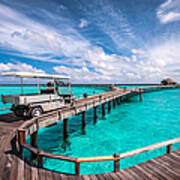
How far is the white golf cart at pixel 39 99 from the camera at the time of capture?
8570 millimetres

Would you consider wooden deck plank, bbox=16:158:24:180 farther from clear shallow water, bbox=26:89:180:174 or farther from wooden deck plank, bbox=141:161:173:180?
clear shallow water, bbox=26:89:180:174

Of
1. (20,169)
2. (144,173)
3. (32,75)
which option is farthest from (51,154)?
(32,75)

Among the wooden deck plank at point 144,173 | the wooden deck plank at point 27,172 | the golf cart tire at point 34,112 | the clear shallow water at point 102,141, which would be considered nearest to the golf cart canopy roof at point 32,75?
the golf cart tire at point 34,112

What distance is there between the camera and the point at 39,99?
954 cm

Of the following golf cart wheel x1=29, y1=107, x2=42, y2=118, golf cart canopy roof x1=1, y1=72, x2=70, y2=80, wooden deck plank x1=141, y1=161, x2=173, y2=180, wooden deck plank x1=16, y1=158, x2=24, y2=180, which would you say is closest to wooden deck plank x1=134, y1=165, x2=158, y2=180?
wooden deck plank x1=141, y1=161, x2=173, y2=180

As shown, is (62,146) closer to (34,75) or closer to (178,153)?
(34,75)

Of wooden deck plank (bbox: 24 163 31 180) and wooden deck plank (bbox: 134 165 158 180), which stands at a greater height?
wooden deck plank (bbox: 24 163 31 180)

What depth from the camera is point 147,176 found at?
157 inches

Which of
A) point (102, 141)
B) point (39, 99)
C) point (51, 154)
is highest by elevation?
point (39, 99)

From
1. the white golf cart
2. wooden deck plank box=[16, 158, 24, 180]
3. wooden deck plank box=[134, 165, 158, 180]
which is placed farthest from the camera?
the white golf cart

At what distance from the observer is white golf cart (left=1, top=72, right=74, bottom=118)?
857 cm

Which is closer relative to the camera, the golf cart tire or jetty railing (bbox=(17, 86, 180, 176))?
jetty railing (bbox=(17, 86, 180, 176))

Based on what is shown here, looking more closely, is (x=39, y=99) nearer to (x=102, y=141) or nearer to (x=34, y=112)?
(x=34, y=112)

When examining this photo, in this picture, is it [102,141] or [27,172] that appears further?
[102,141]
